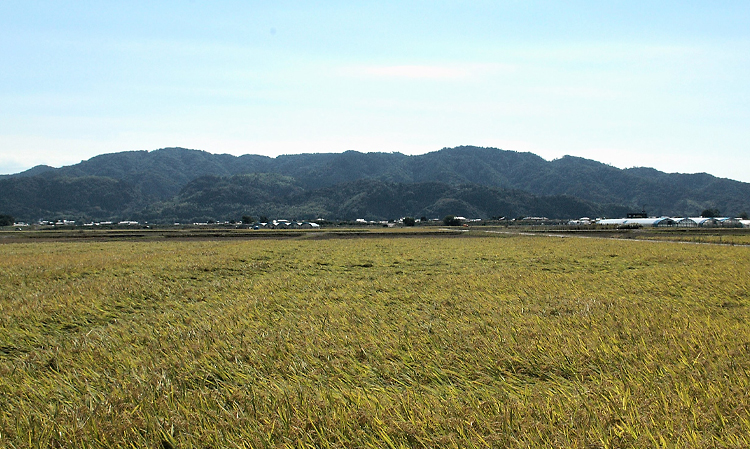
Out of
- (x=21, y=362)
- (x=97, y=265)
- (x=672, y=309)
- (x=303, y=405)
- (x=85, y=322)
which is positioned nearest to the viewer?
(x=303, y=405)

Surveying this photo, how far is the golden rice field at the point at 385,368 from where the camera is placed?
559cm

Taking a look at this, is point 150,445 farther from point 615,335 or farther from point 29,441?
point 615,335

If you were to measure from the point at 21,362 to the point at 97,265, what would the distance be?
66.3ft

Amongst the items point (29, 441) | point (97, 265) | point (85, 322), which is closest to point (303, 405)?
point (29, 441)

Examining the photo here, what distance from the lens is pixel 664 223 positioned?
448ft

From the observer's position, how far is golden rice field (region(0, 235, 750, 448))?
220 inches

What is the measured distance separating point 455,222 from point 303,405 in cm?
16522

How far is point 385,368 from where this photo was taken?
26.7 feet

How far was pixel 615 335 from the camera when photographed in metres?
9.52

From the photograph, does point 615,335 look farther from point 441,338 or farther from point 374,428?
point 374,428

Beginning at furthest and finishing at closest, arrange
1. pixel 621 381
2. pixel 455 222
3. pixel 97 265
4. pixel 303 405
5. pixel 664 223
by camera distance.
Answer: pixel 455 222
pixel 664 223
pixel 97 265
pixel 621 381
pixel 303 405

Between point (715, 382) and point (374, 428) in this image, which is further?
point (715, 382)

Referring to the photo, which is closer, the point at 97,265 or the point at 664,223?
the point at 97,265

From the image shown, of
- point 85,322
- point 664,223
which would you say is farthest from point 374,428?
point 664,223
